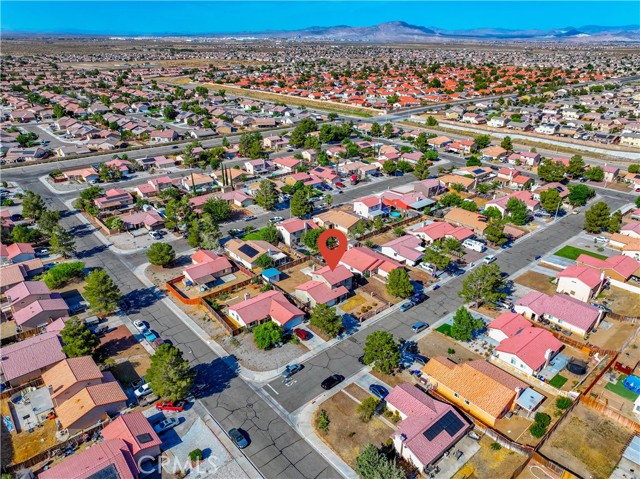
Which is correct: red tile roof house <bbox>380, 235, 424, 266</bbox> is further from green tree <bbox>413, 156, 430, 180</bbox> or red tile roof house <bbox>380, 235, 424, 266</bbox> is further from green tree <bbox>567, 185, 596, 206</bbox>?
green tree <bbox>567, 185, 596, 206</bbox>

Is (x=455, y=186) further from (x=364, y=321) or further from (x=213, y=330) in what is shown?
(x=213, y=330)

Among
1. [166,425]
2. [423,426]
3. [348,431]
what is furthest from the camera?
[166,425]

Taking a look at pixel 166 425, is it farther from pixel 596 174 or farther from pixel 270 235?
pixel 596 174

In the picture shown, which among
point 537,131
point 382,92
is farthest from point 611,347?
point 382,92

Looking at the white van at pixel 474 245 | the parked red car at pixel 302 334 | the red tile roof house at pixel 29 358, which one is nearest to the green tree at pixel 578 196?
the white van at pixel 474 245

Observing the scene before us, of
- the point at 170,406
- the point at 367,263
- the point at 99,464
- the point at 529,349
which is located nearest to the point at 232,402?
the point at 170,406

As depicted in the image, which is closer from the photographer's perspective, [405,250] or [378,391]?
[378,391]

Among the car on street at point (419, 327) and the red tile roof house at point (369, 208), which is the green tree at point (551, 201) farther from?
the car on street at point (419, 327)
